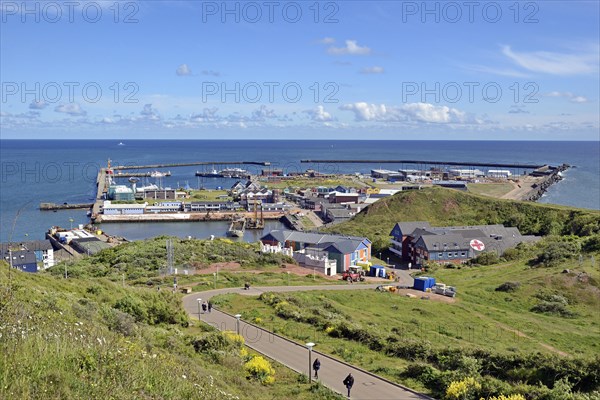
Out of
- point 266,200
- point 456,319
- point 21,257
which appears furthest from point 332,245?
point 266,200

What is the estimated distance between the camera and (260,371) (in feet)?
41.1

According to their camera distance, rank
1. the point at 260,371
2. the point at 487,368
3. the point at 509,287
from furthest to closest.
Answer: the point at 509,287 < the point at 487,368 < the point at 260,371

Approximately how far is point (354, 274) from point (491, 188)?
75053 mm

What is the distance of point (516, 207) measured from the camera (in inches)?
2340

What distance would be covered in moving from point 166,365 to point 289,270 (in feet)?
82.4

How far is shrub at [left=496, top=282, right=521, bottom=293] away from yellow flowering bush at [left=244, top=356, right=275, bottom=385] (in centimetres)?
2005

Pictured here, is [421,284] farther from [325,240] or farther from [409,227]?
[409,227]

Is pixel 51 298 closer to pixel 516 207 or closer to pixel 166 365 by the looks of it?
pixel 166 365

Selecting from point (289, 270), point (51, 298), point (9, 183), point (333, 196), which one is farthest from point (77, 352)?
point (9, 183)

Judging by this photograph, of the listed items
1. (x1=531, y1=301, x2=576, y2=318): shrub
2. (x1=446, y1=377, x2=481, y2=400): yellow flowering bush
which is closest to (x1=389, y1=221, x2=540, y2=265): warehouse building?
(x1=531, y1=301, x2=576, y2=318): shrub

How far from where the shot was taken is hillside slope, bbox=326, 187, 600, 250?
165 feet

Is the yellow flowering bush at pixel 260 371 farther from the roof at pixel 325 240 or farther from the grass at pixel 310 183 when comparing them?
A: the grass at pixel 310 183

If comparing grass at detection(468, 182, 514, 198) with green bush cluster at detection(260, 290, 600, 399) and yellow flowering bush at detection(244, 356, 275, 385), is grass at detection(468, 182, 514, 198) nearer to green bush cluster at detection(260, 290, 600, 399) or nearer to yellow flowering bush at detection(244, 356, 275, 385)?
green bush cluster at detection(260, 290, 600, 399)

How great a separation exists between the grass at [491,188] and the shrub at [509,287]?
217 feet
